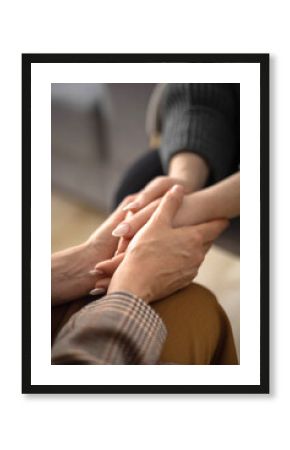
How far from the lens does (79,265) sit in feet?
2.77

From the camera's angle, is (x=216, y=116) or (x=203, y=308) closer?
(x=203, y=308)

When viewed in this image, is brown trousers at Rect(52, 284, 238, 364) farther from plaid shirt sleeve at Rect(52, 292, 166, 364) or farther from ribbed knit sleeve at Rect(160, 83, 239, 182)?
ribbed knit sleeve at Rect(160, 83, 239, 182)

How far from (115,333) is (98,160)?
35cm

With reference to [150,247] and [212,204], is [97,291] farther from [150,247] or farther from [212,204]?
[212,204]

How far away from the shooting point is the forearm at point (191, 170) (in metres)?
0.93

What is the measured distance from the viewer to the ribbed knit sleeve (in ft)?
2.92

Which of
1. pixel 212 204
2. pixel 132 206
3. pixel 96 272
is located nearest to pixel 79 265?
pixel 96 272

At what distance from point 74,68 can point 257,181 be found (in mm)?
337

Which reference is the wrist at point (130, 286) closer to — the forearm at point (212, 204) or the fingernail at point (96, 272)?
the fingernail at point (96, 272)
